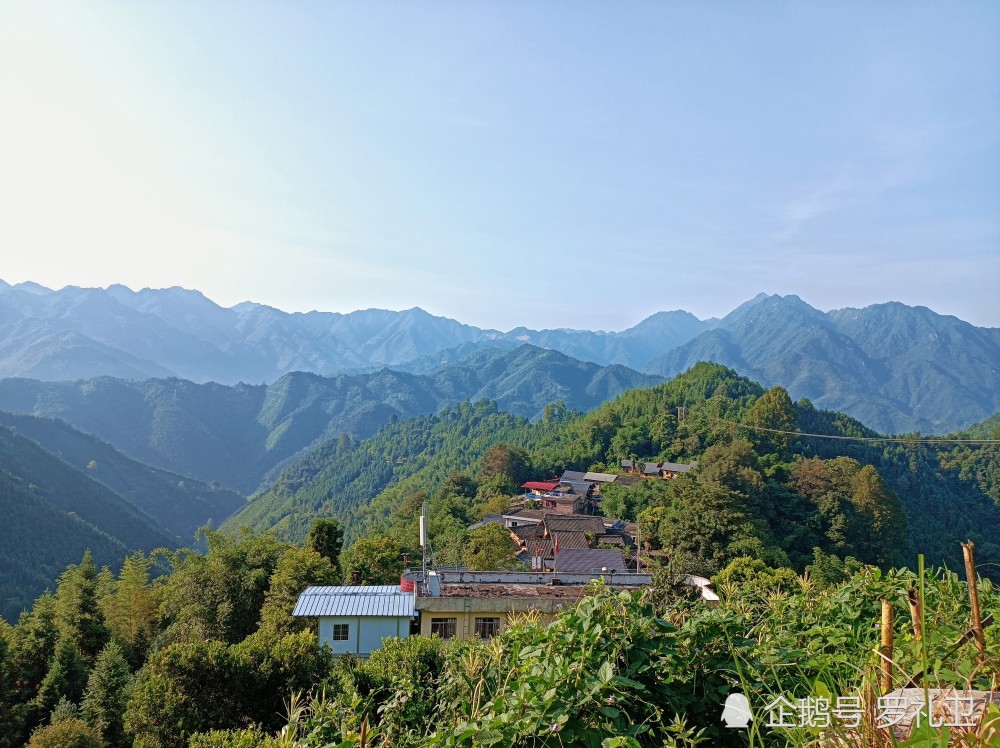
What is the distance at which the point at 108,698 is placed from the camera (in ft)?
35.3


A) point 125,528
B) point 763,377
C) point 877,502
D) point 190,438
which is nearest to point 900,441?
point 877,502

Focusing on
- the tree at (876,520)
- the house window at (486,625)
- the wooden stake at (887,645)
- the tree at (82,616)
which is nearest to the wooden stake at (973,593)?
the wooden stake at (887,645)

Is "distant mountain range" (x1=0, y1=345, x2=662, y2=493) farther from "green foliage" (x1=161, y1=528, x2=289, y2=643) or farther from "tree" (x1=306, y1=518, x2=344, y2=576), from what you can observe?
"green foliage" (x1=161, y1=528, x2=289, y2=643)

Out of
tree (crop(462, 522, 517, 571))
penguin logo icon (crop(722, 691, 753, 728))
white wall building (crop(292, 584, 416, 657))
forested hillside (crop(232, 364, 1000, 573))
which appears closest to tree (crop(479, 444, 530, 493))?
forested hillside (crop(232, 364, 1000, 573))

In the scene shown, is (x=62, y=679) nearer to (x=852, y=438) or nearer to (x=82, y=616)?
(x=82, y=616)

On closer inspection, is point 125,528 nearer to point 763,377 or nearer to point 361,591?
point 361,591

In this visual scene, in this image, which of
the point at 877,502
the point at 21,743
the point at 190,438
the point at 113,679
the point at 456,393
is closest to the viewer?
the point at 21,743

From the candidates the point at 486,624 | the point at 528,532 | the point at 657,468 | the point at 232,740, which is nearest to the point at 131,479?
the point at 657,468

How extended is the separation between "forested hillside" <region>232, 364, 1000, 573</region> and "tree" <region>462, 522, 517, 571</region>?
2.07 metres

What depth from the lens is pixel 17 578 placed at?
38562 mm

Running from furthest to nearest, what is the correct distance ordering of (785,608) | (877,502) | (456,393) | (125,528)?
(456,393) → (125,528) → (877,502) → (785,608)

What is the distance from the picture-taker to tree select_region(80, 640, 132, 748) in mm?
10438

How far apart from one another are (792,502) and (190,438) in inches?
4993

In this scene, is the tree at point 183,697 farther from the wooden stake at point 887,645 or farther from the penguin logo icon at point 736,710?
the wooden stake at point 887,645
